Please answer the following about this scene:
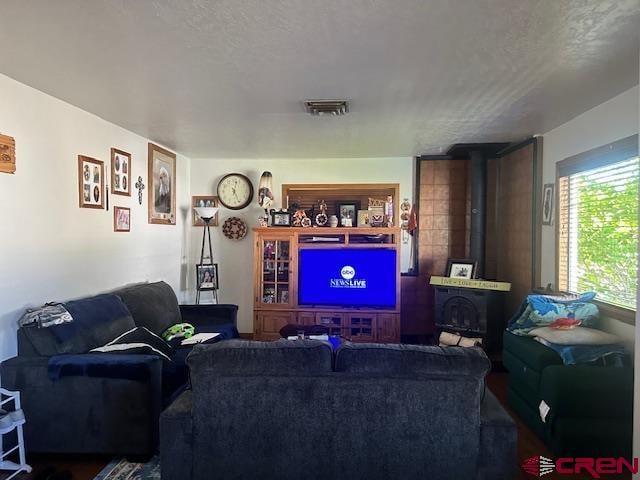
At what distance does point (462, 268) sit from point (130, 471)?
362cm

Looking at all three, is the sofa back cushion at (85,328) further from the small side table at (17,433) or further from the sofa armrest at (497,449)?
the sofa armrest at (497,449)

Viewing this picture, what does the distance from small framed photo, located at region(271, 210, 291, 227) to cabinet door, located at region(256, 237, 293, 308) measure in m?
0.18

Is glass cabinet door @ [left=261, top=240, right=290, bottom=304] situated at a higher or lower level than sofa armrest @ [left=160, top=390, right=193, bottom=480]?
higher

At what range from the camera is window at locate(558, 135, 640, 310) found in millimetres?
2799

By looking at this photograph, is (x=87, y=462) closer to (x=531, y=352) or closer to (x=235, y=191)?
(x=531, y=352)

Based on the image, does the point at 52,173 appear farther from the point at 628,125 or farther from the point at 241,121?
the point at 628,125

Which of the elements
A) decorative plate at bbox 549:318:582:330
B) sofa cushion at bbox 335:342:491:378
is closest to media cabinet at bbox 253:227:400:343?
decorative plate at bbox 549:318:582:330

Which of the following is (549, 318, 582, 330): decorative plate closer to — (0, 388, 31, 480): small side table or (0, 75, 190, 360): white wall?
(0, 388, 31, 480): small side table

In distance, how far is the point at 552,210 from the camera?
372 cm

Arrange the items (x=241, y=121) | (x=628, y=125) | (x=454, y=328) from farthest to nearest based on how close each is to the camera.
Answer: (x=454, y=328), (x=241, y=121), (x=628, y=125)

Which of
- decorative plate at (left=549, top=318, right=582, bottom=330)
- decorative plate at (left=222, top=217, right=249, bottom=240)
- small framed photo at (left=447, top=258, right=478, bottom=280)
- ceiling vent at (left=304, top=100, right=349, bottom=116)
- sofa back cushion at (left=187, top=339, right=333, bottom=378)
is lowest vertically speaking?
decorative plate at (left=549, top=318, right=582, bottom=330)

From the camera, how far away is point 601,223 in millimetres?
3100

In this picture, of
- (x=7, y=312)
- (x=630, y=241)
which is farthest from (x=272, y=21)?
(x=630, y=241)

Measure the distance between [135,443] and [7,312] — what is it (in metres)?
1.16
